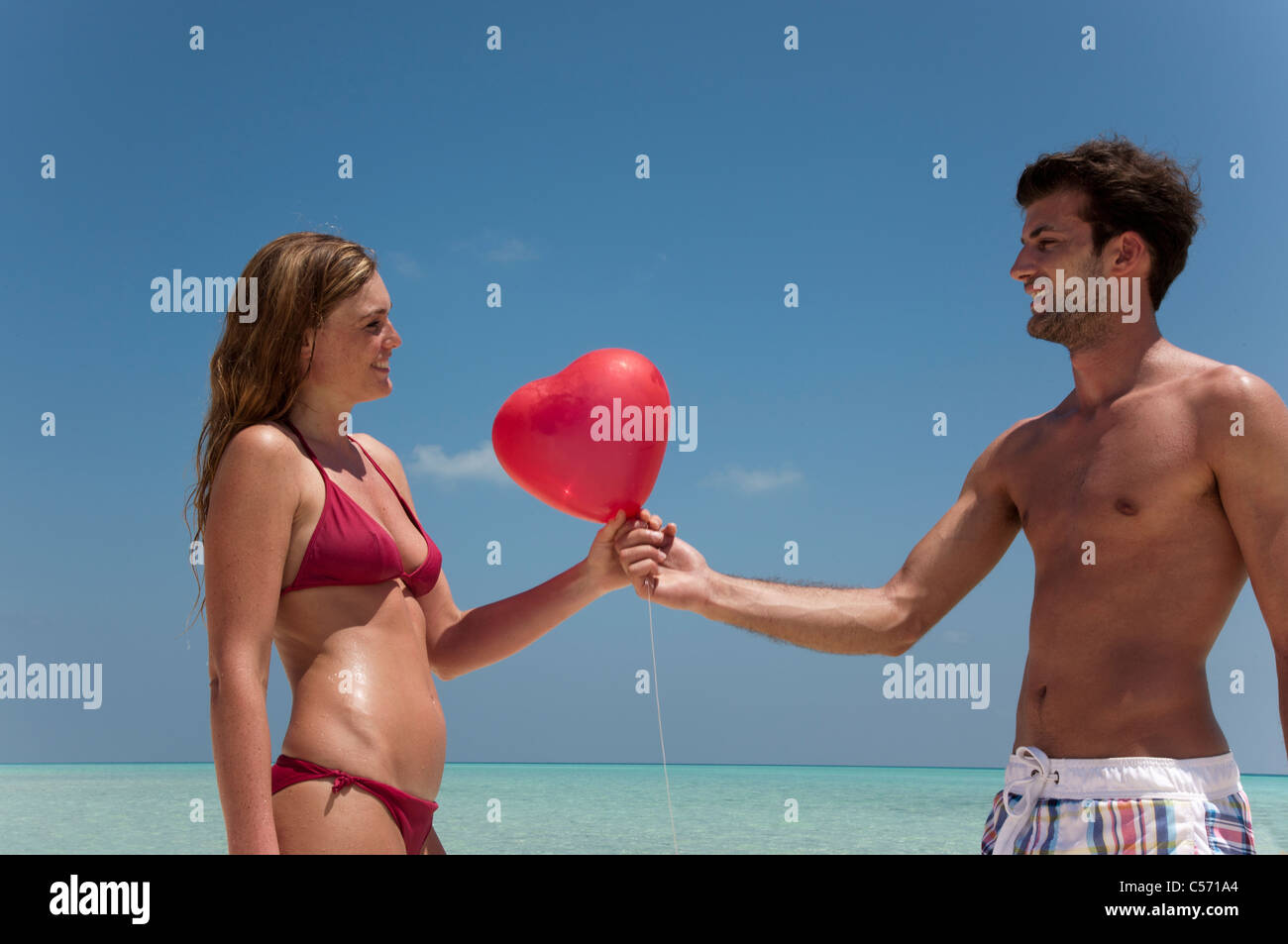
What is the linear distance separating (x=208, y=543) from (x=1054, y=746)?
264cm

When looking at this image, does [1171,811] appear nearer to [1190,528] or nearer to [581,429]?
[1190,528]

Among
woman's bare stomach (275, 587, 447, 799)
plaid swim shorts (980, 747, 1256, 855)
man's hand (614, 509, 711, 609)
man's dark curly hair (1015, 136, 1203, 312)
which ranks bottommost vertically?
plaid swim shorts (980, 747, 1256, 855)

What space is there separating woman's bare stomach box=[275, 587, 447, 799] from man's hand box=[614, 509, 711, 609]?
3.58ft

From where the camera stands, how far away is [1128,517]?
312 centimetres

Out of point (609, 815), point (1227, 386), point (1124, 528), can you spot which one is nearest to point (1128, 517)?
point (1124, 528)

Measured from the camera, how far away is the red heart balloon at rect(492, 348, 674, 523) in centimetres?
381

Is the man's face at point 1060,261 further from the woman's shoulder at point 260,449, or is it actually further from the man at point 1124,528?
the woman's shoulder at point 260,449

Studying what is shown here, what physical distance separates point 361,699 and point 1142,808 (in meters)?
2.30

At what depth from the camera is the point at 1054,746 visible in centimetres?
314

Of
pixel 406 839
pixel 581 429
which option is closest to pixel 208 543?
pixel 406 839

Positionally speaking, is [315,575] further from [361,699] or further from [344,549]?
[361,699]

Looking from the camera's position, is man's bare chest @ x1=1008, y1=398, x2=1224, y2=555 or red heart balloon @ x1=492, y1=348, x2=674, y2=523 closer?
man's bare chest @ x1=1008, y1=398, x2=1224, y2=555

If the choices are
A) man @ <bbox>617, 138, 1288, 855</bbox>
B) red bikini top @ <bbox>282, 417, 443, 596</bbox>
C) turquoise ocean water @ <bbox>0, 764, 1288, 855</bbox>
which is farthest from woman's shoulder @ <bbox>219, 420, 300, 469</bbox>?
turquoise ocean water @ <bbox>0, 764, 1288, 855</bbox>

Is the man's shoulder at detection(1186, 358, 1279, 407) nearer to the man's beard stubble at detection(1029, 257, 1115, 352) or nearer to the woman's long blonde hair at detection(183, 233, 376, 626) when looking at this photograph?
the man's beard stubble at detection(1029, 257, 1115, 352)
